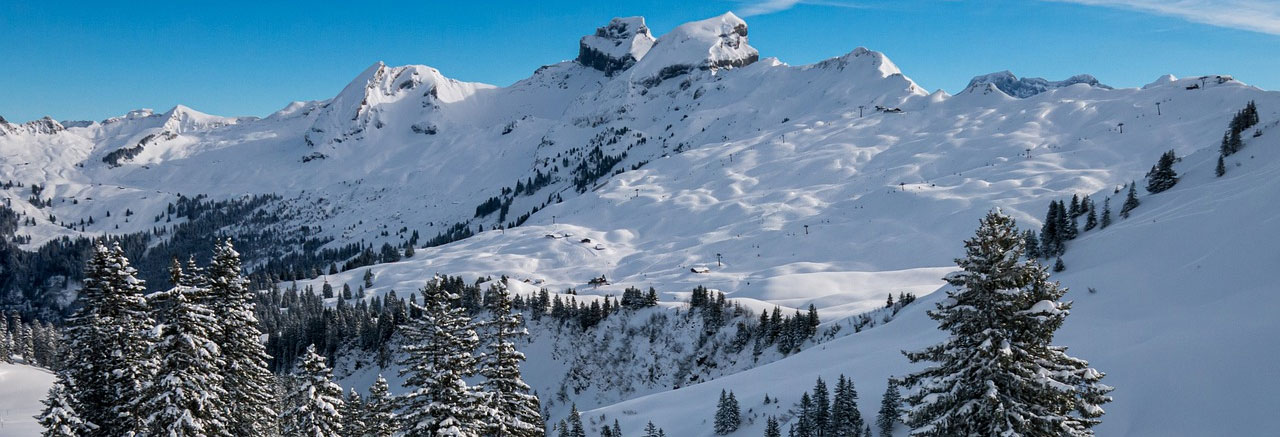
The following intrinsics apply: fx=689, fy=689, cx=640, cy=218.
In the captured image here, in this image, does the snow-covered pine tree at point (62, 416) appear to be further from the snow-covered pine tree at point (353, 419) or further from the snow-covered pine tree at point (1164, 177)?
the snow-covered pine tree at point (1164, 177)

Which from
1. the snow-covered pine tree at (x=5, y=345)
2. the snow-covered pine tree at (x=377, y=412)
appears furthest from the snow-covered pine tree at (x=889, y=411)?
the snow-covered pine tree at (x=5, y=345)

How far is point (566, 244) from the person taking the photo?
185125 mm

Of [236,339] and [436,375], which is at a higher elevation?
[236,339]

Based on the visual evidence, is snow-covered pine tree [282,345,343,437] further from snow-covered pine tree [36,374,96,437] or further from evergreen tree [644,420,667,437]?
evergreen tree [644,420,667,437]

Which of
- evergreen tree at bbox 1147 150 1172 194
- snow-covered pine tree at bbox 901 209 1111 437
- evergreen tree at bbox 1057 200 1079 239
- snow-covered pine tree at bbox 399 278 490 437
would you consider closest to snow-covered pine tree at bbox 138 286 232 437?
snow-covered pine tree at bbox 399 278 490 437

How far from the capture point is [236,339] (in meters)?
25.2

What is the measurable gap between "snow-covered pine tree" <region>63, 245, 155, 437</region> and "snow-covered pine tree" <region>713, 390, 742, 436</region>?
36872 millimetres

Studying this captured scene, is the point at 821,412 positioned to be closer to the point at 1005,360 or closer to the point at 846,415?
the point at 846,415

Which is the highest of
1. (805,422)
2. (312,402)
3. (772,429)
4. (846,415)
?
(312,402)

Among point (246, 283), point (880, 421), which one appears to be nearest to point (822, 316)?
point (880, 421)

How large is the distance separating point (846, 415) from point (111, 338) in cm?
3581

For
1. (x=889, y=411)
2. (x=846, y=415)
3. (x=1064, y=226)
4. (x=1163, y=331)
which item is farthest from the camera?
(x=1064, y=226)

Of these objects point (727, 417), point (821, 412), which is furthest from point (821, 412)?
point (727, 417)

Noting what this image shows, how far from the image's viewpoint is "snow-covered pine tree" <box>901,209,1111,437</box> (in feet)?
42.5
